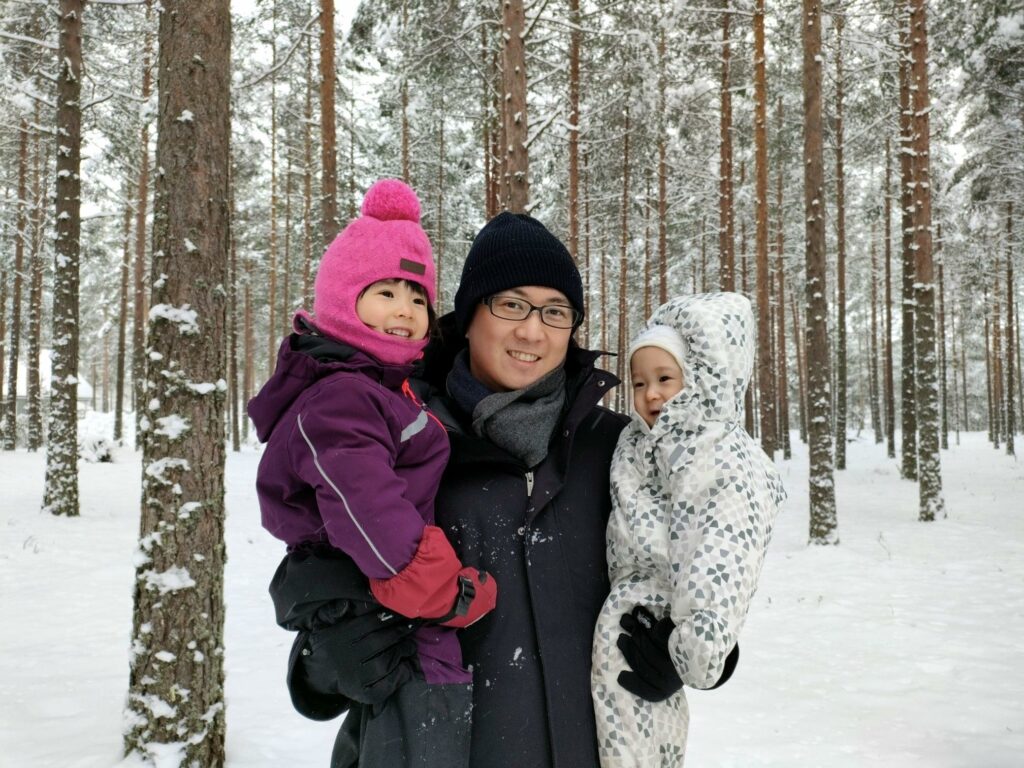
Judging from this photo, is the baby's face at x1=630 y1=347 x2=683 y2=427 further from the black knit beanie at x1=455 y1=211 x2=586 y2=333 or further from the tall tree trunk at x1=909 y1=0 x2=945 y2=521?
the tall tree trunk at x1=909 y1=0 x2=945 y2=521

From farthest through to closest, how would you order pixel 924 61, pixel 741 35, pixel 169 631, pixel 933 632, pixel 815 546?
pixel 741 35 < pixel 924 61 < pixel 815 546 < pixel 933 632 < pixel 169 631

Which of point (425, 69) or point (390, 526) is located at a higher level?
point (425, 69)

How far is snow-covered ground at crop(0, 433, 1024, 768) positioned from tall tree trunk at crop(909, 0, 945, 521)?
34.0 inches

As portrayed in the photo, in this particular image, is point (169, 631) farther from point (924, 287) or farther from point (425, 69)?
point (924, 287)

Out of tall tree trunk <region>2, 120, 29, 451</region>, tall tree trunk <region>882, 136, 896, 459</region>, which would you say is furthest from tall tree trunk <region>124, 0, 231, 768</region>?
tall tree trunk <region>2, 120, 29, 451</region>

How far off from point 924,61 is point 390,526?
13944 mm

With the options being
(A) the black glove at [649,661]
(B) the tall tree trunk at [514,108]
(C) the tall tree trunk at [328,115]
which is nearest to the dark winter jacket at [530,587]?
(A) the black glove at [649,661]

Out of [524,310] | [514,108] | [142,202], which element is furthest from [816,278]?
[142,202]

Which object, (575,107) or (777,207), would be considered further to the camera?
(777,207)

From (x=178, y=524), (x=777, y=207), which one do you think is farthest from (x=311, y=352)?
(x=777, y=207)

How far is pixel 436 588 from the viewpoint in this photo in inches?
63.0

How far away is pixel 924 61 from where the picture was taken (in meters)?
11.6

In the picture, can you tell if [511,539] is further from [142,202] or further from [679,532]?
[142,202]

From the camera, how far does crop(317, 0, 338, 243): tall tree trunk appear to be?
11805 mm
